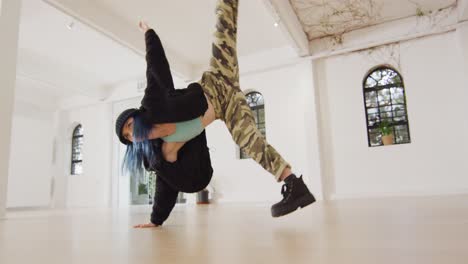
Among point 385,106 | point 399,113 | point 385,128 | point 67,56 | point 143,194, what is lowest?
point 143,194

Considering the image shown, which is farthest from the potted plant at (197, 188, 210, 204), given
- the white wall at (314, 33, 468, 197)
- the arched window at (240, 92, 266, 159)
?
the white wall at (314, 33, 468, 197)

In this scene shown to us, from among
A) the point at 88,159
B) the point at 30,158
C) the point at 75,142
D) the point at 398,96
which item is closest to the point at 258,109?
the point at 398,96

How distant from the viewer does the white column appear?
10.5ft

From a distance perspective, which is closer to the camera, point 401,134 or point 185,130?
point 185,130

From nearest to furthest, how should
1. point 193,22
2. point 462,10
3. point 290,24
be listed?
point 462,10
point 290,24
point 193,22

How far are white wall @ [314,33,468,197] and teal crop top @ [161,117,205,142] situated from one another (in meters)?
4.68

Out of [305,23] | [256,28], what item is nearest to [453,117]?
[305,23]

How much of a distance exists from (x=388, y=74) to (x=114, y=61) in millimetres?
5247

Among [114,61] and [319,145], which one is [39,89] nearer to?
[114,61]

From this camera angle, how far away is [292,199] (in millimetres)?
1503

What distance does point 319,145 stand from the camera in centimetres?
589

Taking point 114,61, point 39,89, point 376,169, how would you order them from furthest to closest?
point 39,89 → point 114,61 → point 376,169

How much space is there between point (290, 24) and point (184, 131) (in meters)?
4.13

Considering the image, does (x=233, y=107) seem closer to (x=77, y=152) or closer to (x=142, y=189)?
(x=142, y=189)
